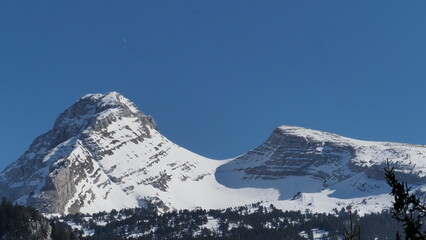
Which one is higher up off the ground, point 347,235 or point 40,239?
point 40,239

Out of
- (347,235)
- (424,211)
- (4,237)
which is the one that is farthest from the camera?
(4,237)

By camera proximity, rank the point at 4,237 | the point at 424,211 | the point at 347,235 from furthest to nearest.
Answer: the point at 4,237 < the point at 347,235 < the point at 424,211

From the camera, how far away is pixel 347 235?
2183 cm

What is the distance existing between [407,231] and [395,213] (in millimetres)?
813

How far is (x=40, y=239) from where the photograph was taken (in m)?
192

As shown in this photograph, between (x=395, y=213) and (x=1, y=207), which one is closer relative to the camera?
(x=395, y=213)

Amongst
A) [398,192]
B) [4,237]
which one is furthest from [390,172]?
[4,237]

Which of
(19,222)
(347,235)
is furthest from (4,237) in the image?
(347,235)

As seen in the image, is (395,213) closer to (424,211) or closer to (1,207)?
(424,211)

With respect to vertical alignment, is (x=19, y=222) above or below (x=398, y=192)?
above

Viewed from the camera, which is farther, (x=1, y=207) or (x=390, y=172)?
(x=1, y=207)

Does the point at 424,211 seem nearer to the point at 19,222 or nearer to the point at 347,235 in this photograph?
the point at 347,235

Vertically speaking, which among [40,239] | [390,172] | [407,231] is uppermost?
[40,239]

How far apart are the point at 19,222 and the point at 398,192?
179891mm
